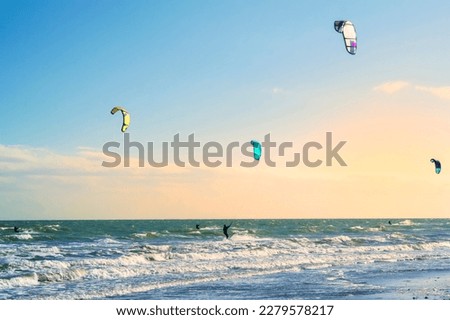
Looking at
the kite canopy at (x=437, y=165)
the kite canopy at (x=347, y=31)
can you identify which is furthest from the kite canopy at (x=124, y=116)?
the kite canopy at (x=437, y=165)

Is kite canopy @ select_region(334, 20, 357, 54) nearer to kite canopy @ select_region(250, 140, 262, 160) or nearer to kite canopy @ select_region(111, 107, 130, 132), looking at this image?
kite canopy @ select_region(250, 140, 262, 160)

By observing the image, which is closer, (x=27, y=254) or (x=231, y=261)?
(x=231, y=261)

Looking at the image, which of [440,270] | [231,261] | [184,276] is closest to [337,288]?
[184,276]

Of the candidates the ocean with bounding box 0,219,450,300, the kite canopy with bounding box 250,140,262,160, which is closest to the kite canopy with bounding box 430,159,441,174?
the ocean with bounding box 0,219,450,300

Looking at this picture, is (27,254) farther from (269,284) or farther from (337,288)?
(337,288)

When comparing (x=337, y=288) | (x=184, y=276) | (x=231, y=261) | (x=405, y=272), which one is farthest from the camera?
(x=231, y=261)

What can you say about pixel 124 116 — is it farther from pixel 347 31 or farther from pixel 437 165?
→ pixel 437 165

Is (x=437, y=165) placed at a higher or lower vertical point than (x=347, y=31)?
lower

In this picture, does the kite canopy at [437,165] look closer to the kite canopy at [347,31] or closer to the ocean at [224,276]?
the ocean at [224,276]

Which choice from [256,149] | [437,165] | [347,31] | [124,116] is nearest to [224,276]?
[256,149]
